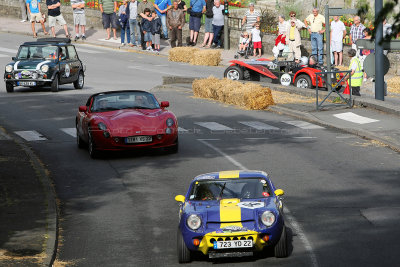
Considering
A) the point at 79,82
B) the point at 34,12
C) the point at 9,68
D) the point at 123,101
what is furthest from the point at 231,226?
the point at 34,12

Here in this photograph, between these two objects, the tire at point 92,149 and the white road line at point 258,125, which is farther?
the white road line at point 258,125

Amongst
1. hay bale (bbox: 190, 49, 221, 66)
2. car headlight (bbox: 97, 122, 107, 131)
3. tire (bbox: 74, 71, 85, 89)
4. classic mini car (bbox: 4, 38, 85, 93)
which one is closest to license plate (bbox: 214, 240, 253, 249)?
car headlight (bbox: 97, 122, 107, 131)

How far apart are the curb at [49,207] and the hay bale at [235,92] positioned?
8977 mm

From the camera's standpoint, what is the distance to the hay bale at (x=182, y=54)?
4135cm

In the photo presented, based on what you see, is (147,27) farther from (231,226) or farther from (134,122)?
(231,226)

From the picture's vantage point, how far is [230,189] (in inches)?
495

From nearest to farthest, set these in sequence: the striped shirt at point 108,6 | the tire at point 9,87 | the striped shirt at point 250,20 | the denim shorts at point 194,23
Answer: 1. the tire at point 9,87
2. the striped shirt at point 250,20
3. the denim shorts at point 194,23
4. the striped shirt at point 108,6

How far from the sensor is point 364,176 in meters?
18.0

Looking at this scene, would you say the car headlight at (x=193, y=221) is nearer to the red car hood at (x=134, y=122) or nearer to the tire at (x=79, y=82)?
the red car hood at (x=134, y=122)

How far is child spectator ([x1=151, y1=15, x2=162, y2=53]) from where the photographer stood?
4269cm

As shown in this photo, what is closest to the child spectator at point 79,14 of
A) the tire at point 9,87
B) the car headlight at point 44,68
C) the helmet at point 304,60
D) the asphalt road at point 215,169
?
the tire at point 9,87

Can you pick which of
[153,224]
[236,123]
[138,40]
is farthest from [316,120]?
[138,40]

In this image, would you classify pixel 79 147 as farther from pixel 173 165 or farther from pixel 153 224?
pixel 153 224

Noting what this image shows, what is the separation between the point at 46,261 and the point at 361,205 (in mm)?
5956
